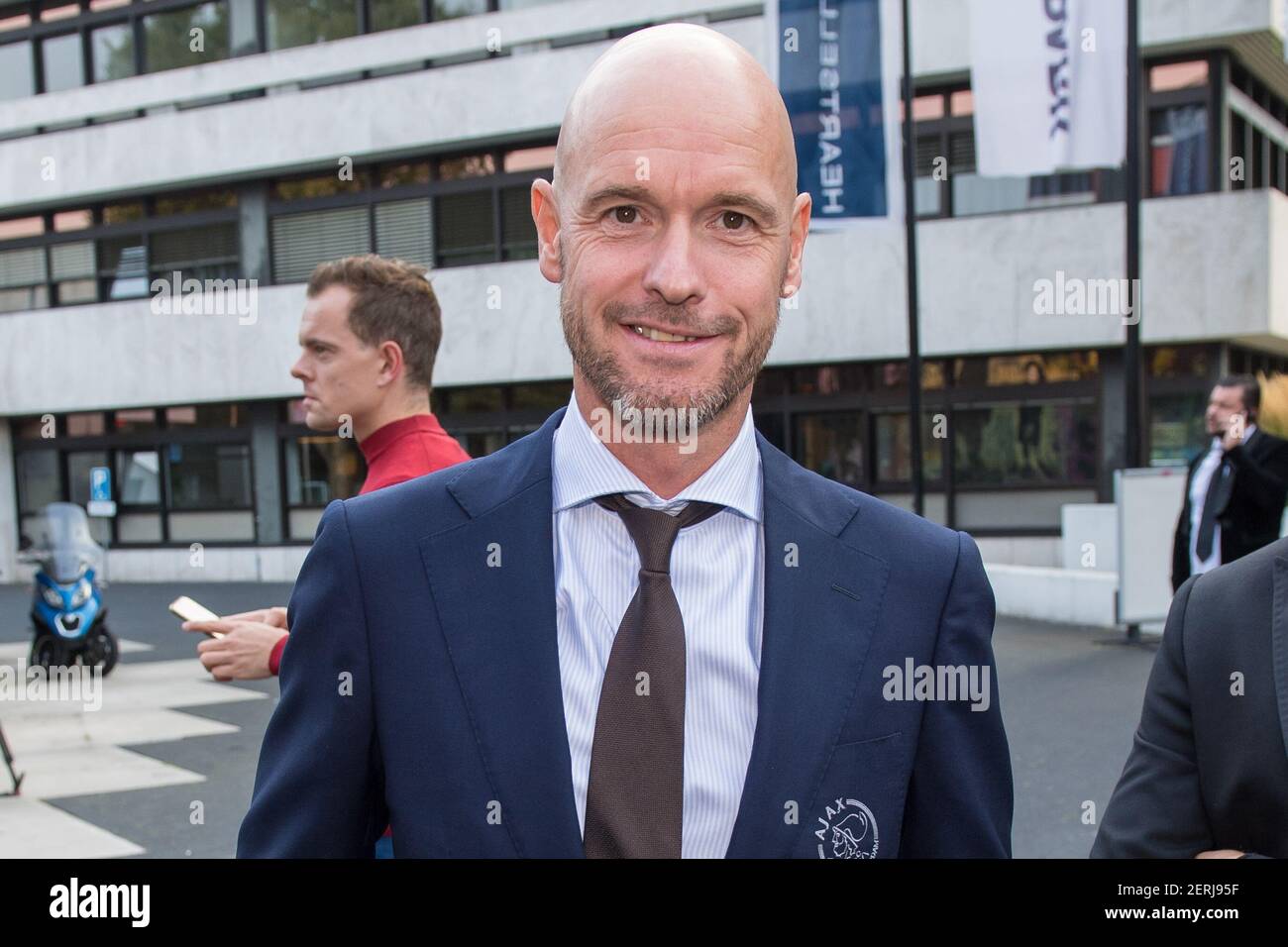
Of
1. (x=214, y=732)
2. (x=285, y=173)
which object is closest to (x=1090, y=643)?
(x=214, y=732)

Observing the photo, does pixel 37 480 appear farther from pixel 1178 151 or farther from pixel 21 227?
pixel 1178 151

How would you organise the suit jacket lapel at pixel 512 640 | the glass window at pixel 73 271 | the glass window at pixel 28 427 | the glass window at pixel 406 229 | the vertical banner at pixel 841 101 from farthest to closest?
the glass window at pixel 28 427, the glass window at pixel 73 271, the glass window at pixel 406 229, the vertical banner at pixel 841 101, the suit jacket lapel at pixel 512 640

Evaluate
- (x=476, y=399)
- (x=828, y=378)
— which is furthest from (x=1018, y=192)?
(x=476, y=399)

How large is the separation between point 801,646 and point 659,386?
1.18ft

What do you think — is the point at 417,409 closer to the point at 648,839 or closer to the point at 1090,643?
the point at 648,839

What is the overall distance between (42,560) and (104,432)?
1264 cm

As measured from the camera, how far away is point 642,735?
4.57 feet

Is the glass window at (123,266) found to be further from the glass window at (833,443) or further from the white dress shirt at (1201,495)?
the white dress shirt at (1201,495)

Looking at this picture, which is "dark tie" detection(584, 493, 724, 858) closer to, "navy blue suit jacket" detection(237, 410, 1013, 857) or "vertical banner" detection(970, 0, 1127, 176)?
"navy blue suit jacket" detection(237, 410, 1013, 857)

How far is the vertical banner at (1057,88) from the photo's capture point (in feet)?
33.1

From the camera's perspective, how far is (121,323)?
20688mm

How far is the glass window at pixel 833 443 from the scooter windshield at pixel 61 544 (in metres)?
9.40

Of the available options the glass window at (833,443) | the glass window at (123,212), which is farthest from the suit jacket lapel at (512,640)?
the glass window at (123,212)

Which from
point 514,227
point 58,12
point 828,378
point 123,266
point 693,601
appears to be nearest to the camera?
point 693,601
